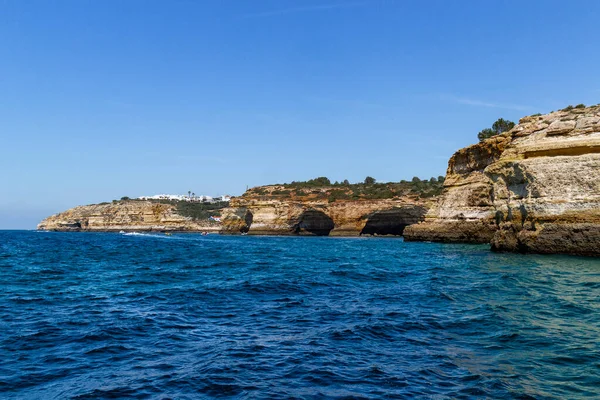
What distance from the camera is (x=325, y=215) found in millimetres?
92688

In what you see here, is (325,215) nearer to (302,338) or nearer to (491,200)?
(491,200)

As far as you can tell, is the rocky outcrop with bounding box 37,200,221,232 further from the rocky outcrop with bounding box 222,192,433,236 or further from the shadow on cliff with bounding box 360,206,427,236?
the shadow on cliff with bounding box 360,206,427,236

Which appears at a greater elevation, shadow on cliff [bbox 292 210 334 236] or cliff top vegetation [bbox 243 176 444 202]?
cliff top vegetation [bbox 243 176 444 202]

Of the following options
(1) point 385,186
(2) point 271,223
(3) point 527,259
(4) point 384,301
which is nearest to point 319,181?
(1) point 385,186

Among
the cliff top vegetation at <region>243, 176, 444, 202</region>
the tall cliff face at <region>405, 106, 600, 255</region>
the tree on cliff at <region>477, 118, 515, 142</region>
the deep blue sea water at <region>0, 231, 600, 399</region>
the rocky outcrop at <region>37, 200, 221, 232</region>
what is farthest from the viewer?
the rocky outcrop at <region>37, 200, 221, 232</region>

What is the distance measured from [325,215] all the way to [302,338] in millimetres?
83091

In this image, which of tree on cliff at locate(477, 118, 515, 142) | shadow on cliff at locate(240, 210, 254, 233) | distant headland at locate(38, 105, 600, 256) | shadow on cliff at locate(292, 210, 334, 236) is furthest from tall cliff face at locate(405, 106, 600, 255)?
shadow on cliff at locate(240, 210, 254, 233)

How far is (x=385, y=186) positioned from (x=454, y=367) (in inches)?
3819

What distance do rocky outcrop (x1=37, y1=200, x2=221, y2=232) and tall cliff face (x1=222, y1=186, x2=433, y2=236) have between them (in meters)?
31.4

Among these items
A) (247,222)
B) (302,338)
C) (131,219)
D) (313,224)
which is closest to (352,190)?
(313,224)

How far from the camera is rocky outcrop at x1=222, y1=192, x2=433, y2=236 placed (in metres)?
84.1

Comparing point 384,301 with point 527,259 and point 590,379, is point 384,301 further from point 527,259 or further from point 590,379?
point 527,259

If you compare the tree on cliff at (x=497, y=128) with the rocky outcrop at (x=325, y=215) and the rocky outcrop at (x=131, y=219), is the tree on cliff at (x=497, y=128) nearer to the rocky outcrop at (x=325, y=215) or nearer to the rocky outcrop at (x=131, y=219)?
the rocky outcrop at (x=325, y=215)

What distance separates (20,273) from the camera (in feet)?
69.9
